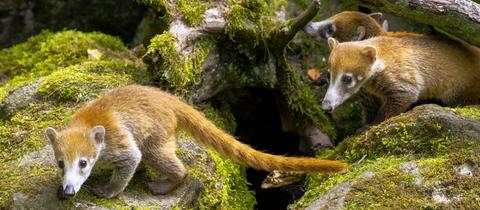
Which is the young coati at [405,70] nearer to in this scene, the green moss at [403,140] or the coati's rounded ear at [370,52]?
the coati's rounded ear at [370,52]

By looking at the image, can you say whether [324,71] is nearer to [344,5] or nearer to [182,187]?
[344,5]

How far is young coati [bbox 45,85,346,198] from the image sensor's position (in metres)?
5.58

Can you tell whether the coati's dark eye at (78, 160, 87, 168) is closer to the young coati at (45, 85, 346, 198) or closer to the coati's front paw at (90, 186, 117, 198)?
the young coati at (45, 85, 346, 198)

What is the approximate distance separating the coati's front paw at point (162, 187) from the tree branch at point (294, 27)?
2283 millimetres

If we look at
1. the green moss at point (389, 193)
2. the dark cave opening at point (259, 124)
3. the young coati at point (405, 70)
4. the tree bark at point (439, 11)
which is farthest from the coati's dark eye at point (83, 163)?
the dark cave opening at point (259, 124)

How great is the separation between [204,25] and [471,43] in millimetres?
2688

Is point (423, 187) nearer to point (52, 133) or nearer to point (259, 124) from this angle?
point (52, 133)

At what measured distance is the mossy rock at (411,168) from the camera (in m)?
5.79

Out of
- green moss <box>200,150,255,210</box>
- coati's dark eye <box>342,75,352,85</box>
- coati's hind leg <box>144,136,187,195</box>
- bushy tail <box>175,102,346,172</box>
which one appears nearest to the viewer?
bushy tail <box>175,102,346,172</box>

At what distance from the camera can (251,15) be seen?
7996 mm

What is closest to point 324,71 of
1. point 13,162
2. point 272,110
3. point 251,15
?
point 272,110

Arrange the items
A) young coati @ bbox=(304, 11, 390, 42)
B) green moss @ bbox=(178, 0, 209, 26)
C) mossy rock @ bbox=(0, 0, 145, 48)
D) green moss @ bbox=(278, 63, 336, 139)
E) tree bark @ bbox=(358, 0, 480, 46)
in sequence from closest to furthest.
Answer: tree bark @ bbox=(358, 0, 480, 46) → green moss @ bbox=(178, 0, 209, 26) → green moss @ bbox=(278, 63, 336, 139) → young coati @ bbox=(304, 11, 390, 42) → mossy rock @ bbox=(0, 0, 145, 48)

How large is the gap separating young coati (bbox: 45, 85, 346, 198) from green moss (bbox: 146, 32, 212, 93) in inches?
32.2

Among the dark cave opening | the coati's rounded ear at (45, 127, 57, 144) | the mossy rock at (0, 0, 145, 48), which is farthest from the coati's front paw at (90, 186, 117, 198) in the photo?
the mossy rock at (0, 0, 145, 48)
